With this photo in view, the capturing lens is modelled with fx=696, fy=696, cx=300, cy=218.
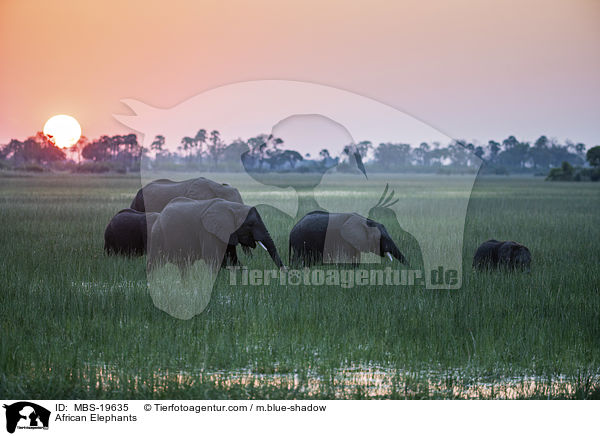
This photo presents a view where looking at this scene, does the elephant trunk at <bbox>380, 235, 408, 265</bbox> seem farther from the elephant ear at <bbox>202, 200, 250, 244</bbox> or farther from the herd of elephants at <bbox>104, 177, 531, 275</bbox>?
the elephant ear at <bbox>202, 200, 250, 244</bbox>

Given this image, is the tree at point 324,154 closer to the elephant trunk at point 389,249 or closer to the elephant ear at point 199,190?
the elephant trunk at point 389,249

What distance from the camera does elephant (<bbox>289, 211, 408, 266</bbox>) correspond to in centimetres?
863

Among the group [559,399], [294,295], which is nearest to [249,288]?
[294,295]

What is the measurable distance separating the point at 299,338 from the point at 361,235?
314 cm

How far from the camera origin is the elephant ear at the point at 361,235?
8617 mm

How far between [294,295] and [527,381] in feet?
8.76

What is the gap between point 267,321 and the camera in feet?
20.1

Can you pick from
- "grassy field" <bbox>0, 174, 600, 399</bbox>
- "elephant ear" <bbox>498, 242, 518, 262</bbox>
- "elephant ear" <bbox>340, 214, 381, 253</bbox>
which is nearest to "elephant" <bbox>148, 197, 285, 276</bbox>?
"grassy field" <bbox>0, 174, 600, 399</bbox>

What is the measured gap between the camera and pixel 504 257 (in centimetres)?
849

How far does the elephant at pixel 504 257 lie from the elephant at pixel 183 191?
3826 millimetres

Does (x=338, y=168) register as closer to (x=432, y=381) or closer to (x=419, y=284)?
(x=419, y=284)

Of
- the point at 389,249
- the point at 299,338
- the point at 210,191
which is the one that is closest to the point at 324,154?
the point at 389,249
